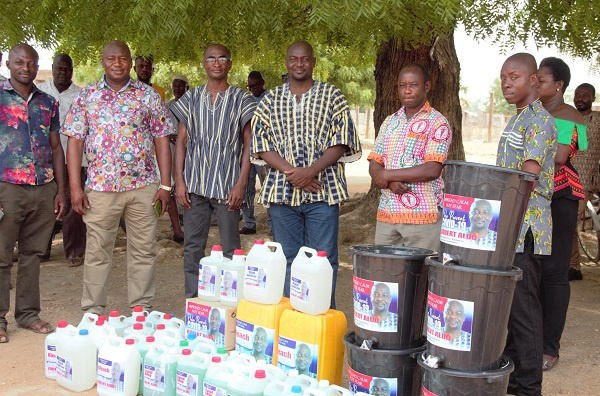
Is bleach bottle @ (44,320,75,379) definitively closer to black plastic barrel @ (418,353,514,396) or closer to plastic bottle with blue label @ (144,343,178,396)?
plastic bottle with blue label @ (144,343,178,396)

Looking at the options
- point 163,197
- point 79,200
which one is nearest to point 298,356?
point 163,197

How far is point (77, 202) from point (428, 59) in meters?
4.39

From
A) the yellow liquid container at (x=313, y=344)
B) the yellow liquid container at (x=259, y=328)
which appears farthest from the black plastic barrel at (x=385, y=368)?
the yellow liquid container at (x=259, y=328)

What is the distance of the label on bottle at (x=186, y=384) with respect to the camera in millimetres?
3848

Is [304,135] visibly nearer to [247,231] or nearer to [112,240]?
[112,240]

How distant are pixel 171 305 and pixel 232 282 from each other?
182 cm

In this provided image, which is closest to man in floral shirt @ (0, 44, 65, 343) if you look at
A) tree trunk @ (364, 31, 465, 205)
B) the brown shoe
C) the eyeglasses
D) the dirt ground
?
the dirt ground

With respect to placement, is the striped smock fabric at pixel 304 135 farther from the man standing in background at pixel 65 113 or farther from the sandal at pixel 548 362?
the man standing in background at pixel 65 113

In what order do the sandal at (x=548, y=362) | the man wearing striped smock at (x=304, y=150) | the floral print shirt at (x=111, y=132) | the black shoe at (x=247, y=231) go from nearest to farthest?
the sandal at (x=548, y=362)
the man wearing striped smock at (x=304, y=150)
the floral print shirt at (x=111, y=132)
the black shoe at (x=247, y=231)

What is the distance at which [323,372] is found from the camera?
3.96 meters

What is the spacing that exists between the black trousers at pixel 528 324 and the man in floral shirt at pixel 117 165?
2.84 m

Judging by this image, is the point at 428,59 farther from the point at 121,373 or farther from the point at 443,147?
the point at 121,373

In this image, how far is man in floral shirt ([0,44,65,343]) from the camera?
205 inches

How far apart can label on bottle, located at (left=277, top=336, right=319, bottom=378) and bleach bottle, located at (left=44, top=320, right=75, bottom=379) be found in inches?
55.0
